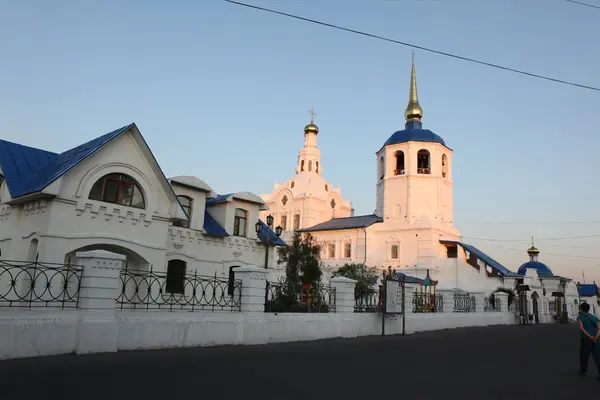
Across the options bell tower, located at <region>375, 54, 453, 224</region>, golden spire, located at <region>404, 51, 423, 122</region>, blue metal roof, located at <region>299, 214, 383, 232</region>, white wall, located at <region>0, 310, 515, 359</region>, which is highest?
golden spire, located at <region>404, 51, 423, 122</region>

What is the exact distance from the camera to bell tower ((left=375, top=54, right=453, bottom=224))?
4322cm

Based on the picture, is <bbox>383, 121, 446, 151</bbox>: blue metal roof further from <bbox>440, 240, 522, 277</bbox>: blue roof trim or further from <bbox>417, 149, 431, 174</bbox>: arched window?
<bbox>440, 240, 522, 277</bbox>: blue roof trim

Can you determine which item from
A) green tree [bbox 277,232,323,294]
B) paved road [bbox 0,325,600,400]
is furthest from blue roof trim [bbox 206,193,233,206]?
paved road [bbox 0,325,600,400]

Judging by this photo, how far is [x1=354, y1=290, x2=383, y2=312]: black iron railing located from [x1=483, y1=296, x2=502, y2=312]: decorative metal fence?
38.4 feet

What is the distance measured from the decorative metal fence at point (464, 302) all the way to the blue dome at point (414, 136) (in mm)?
20805

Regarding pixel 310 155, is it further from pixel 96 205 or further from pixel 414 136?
pixel 96 205

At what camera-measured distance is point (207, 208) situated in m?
22.9

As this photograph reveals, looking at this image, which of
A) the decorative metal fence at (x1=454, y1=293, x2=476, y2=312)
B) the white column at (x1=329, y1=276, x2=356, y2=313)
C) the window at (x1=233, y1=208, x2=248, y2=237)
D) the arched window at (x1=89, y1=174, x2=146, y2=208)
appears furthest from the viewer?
the decorative metal fence at (x1=454, y1=293, x2=476, y2=312)

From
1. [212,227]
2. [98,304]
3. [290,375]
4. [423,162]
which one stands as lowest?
[290,375]

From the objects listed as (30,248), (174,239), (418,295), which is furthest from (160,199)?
(418,295)

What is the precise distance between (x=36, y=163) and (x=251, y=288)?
1078cm

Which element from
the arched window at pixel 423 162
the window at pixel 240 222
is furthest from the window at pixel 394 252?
the window at pixel 240 222

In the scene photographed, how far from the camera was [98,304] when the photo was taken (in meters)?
9.64

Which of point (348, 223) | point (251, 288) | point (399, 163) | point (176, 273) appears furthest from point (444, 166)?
point (251, 288)
